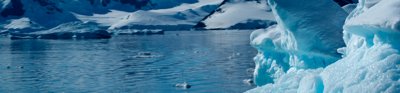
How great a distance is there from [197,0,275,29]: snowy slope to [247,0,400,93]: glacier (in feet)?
374

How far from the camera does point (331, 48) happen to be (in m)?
11.8

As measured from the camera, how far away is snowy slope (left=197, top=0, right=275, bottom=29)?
437ft

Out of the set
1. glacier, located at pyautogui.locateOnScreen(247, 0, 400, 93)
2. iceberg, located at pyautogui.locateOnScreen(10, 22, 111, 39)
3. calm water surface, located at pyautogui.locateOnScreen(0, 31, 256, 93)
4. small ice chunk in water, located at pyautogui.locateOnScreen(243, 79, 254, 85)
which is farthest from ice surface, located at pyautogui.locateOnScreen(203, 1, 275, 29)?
glacier, located at pyautogui.locateOnScreen(247, 0, 400, 93)

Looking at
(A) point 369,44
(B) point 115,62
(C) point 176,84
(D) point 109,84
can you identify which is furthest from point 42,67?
(A) point 369,44

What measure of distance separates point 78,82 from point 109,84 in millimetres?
1276

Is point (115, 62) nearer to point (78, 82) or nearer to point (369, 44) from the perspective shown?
point (78, 82)

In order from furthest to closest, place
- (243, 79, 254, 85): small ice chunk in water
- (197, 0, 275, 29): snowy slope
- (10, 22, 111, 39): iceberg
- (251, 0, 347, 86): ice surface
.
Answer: (197, 0, 275, 29): snowy slope, (10, 22, 111, 39): iceberg, (243, 79, 254, 85): small ice chunk in water, (251, 0, 347, 86): ice surface

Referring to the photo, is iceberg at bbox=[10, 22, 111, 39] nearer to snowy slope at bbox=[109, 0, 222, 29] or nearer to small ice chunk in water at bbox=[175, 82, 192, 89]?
snowy slope at bbox=[109, 0, 222, 29]

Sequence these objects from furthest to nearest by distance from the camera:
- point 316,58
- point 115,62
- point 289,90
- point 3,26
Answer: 1. point 3,26
2. point 115,62
3. point 316,58
4. point 289,90

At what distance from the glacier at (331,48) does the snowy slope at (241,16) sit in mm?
113974

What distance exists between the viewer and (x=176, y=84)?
23.1 m

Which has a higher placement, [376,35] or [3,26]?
[376,35]

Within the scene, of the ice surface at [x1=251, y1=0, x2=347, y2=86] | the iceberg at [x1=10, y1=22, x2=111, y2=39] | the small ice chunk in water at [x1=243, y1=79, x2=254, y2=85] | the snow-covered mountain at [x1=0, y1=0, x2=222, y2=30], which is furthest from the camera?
the snow-covered mountain at [x1=0, y1=0, x2=222, y2=30]

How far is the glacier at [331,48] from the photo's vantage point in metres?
6.35
